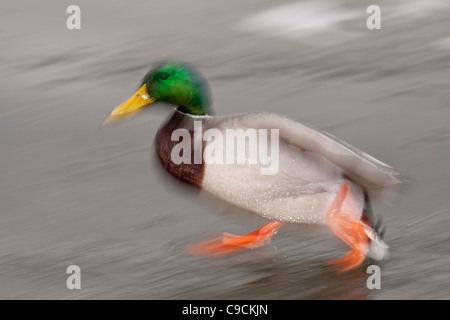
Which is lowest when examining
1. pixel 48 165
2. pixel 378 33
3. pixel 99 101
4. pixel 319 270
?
pixel 319 270

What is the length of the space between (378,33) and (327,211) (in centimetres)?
269

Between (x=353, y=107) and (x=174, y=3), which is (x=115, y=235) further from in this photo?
(x=174, y=3)

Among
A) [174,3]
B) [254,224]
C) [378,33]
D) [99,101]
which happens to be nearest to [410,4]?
[378,33]

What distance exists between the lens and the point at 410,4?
700 cm

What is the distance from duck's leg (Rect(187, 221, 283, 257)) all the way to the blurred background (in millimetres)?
54

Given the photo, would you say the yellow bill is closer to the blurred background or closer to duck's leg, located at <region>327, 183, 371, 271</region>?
the blurred background

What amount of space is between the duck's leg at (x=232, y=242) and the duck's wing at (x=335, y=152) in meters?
0.46

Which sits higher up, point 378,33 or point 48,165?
point 378,33

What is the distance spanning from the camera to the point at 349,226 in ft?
13.5

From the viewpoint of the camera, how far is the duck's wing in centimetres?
405

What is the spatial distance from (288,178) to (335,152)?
0.75 ft

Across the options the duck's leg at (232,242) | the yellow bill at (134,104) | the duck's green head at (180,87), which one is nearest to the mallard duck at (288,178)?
the duck's leg at (232,242)

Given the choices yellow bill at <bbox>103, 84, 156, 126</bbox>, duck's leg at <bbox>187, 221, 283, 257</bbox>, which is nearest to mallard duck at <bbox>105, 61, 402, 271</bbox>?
duck's leg at <bbox>187, 221, 283, 257</bbox>

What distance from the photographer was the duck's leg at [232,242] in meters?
4.21
